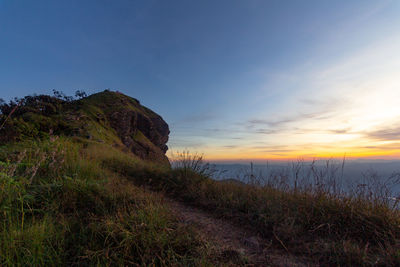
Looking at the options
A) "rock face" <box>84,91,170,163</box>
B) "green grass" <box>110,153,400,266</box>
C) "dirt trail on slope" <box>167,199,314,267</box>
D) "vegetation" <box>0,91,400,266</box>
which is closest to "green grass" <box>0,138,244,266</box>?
"vegetation" <box>0,91,400,266</box>

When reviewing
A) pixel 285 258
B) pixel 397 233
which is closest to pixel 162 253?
pixel 285 258

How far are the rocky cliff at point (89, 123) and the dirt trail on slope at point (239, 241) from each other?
275 cm

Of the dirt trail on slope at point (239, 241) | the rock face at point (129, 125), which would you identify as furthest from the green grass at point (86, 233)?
the rock face at point (129, 125)

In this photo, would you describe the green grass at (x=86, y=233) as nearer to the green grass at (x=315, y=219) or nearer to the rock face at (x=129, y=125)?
the green grass at (x=315, y=219)

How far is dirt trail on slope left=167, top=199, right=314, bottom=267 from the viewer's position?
1982 millimetres

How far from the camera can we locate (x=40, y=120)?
7094 mm

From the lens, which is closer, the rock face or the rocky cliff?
the rocky cliff

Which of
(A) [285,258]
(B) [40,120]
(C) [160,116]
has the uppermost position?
(C) [160,116]

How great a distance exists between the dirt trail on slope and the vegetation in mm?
149

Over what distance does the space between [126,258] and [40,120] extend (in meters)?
7.91

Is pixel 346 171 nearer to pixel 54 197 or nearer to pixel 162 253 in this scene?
pixel 162 253

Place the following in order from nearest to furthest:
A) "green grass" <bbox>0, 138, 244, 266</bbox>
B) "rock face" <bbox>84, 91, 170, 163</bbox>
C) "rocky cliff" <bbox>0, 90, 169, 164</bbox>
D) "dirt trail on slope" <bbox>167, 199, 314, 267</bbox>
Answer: "green grass" <bbox>0, 138, 244, 266</bbox>
"dirt trail on slope" <bbox>167, 199, 314, 267</bbox>
"rocky cliff" <bbox>0, 90, 169, 164</bbox>
"rock face" <bbox>84, 91, 170, 163</bbox>

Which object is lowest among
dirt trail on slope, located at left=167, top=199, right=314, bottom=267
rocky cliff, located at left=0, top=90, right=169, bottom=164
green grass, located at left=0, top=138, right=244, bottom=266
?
dirt trail on slope, located at left=167, top=199, right=314, bottom=267

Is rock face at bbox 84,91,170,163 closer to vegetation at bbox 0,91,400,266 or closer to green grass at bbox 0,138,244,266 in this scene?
vegetation at bbox 0,91,400,266
